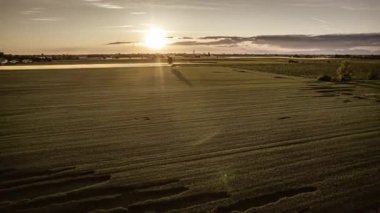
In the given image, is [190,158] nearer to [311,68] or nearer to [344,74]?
[344,74]

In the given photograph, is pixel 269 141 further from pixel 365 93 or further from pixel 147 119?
pixel 365 93

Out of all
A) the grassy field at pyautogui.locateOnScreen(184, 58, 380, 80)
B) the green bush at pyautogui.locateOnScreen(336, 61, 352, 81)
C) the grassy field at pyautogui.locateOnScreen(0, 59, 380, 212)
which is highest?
the grassy field at pyautogui.locateOnScreen(0, 59, 380, 212)

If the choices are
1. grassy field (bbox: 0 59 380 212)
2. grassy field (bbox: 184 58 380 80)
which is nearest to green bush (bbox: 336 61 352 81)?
grassy field (bbox: 184 58 380 80)

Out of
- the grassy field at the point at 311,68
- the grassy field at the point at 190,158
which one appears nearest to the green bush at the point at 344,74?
the grassy field at the point at 311,68

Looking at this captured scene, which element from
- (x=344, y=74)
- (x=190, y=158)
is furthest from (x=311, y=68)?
(x=190, y=158)

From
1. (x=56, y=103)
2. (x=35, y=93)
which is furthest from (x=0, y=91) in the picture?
(x=56, y=103)

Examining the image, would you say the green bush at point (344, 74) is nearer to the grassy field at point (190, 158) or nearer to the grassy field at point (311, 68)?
the grassy field at point (311, 68)

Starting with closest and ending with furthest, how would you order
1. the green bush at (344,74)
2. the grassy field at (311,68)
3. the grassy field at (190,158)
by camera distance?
the grassy field at (190,158)
the green bush at (344,74)
the grassy field at (311,68)

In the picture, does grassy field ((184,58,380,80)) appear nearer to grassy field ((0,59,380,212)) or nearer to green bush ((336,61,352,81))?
green bush ((336,61,352,81))
